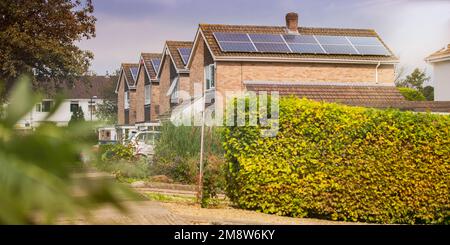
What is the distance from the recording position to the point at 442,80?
34.8 meters

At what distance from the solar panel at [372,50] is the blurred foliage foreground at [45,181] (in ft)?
110

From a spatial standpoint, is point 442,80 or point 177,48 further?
point 177,48

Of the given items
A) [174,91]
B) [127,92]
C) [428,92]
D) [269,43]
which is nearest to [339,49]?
[269,43]

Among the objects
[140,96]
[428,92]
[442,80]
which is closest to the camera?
[442,80]

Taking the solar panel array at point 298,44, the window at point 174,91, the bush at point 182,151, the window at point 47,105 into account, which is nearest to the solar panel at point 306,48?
the solar panel array at point 298,44

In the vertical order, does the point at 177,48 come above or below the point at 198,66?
above

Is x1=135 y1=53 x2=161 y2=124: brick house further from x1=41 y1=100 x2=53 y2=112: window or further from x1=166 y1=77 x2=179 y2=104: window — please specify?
x1=41 y1=100 x2=53 y2=112: window

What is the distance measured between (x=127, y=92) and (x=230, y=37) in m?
21.8

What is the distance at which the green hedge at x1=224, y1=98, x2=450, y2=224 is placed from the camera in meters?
11.7

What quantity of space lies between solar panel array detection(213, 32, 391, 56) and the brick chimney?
0.34 m

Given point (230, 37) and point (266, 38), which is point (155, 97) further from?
point (266, 38)

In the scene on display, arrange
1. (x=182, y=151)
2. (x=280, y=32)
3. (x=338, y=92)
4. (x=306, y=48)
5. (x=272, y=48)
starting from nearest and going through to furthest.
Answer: (x=182, y=151), (x=338, y=92), (x=272, y=48), (x=306, y=48), (x=280, y=32)
